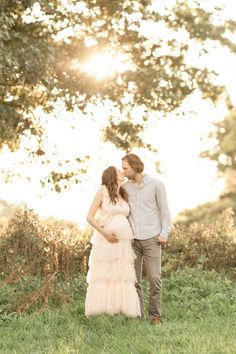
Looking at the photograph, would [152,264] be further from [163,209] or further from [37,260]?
[37,260]

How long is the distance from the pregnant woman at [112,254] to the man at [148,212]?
4.6 inches

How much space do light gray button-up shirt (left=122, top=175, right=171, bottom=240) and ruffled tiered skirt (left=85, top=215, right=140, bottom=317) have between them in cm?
17

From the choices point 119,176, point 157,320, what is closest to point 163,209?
point 119,176

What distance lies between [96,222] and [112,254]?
0.49m

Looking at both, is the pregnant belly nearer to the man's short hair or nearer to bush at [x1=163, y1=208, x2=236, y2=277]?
the man's short hair

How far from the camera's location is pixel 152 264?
10.1 m

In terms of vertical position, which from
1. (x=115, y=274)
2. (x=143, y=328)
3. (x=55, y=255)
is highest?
(x=55, y=255)

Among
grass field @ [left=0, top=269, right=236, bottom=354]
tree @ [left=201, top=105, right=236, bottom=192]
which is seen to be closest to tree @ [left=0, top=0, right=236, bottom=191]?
grass field @ [left=0, top=269, right=236, bottom=354]

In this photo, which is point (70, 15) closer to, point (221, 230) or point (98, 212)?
point (221, 230)

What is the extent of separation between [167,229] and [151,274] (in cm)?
69

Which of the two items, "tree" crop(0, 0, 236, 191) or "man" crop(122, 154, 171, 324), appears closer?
"man" crop(122, 154, 171, 324)

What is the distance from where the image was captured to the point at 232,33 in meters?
17.4

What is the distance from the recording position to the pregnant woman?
1008 cm

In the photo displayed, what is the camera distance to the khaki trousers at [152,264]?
10.1 meters
